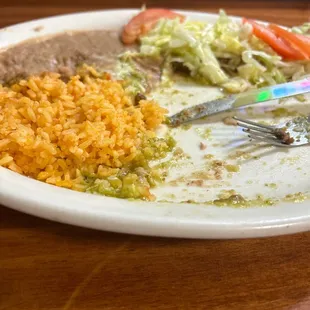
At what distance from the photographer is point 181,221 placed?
1.15 m

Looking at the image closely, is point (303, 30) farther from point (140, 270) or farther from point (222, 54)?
point (140, 270)

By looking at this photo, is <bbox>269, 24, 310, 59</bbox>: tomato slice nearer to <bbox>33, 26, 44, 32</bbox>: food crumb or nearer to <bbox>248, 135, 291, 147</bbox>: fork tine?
<bbox>248, 135, 291, 147</bbox>: fork tine

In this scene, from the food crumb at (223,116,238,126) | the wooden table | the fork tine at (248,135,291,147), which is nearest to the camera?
the wooden table

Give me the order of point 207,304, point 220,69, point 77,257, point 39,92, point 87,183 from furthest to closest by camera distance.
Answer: point 220,69 → point 39,92 → point 87,183 → point 77,257 → point 207,304

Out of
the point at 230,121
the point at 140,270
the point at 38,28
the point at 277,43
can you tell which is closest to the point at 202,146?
the point at 230,121

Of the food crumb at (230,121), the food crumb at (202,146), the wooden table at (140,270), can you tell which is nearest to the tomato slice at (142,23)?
the food crumb at (230,121)

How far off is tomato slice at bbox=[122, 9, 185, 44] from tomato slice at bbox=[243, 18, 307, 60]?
39cm

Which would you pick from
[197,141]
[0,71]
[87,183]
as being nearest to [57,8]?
[0,71]

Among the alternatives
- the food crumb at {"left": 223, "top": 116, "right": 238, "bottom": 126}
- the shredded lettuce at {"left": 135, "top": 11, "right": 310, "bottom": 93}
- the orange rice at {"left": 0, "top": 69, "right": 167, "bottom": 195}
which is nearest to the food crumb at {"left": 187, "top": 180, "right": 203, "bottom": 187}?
the orange rice at {"left": 0, "top": 69, "right": 167, "bottom": 195}

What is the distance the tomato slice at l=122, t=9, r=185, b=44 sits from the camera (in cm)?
222

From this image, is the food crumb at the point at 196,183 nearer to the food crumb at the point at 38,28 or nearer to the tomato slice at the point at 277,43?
the tomato slice at the point at 277,43

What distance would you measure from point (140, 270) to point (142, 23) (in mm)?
1405

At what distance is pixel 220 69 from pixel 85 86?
0.66 meters

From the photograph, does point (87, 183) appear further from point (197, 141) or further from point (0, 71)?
point (0, 71)
